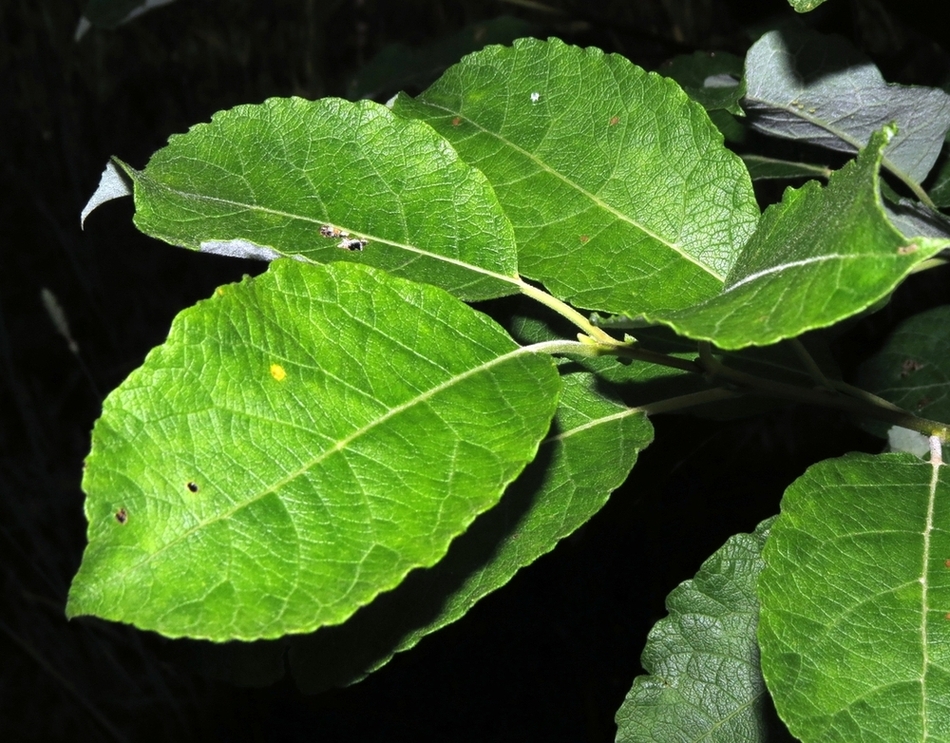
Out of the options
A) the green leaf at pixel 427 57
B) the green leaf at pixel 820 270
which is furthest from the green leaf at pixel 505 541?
the green leaf at pixel 427 57

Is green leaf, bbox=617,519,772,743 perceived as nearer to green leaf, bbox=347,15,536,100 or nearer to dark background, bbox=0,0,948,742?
dark background, bbox=0,0,948,742

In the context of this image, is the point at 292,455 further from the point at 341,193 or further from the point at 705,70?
the point at 705,70

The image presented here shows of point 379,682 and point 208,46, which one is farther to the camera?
point 208,46

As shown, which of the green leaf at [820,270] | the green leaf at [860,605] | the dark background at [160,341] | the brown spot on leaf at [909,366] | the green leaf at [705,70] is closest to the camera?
the green leaf at [820,270]

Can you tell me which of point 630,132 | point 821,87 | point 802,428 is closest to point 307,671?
point 630,132

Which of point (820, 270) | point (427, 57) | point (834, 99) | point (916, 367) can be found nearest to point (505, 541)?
point (820, 270)

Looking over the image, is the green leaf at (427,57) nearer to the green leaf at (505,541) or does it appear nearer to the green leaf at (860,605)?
the green leaf at (505,541)

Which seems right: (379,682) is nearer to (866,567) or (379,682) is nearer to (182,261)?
(866,567)
